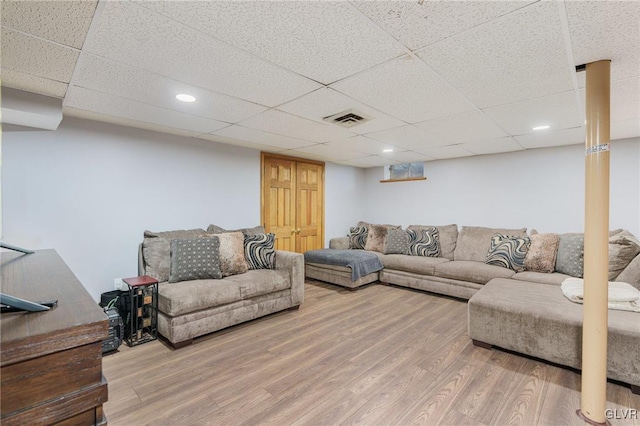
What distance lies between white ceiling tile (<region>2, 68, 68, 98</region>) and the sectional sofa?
12.4 ft

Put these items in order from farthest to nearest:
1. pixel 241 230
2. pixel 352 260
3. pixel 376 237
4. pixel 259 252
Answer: pixel 376 237, pixel 352 260, pixel 241 230, pixel 259 252

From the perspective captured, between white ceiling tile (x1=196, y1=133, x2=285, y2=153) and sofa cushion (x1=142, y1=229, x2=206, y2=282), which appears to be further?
white ceiling tile (x1=196, y1=133, x2=285, y2=153)

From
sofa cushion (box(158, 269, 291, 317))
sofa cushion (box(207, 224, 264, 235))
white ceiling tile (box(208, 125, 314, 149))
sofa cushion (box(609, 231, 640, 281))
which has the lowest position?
sofa cushion (box(158, 269, 291, 317))

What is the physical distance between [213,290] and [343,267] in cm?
218

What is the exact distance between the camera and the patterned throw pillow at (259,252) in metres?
3.70

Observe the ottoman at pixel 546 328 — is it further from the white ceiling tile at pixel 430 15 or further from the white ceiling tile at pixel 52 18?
the white ceiling tile at pixel 52 18

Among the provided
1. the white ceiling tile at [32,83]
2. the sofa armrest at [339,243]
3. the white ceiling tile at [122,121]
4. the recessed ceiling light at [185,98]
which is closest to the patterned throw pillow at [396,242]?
the sofa armrest at [339,243]

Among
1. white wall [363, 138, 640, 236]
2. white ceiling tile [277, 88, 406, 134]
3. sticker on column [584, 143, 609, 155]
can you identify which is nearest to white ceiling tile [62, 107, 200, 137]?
white ceiling tile [277, 88, 406, 134]

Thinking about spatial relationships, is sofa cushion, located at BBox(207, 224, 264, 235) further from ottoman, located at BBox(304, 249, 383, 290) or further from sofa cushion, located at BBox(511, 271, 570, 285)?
sofa cushion, located at BBox(511, 271, 570, 285)

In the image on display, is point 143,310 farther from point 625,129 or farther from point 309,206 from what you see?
point 625,129

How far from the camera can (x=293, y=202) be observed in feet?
17.0

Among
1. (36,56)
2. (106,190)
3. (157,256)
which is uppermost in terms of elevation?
(36,56)

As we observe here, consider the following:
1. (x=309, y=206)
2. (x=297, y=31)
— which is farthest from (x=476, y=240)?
(x=297, y=31)

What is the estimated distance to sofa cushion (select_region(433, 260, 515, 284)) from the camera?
387 cm
